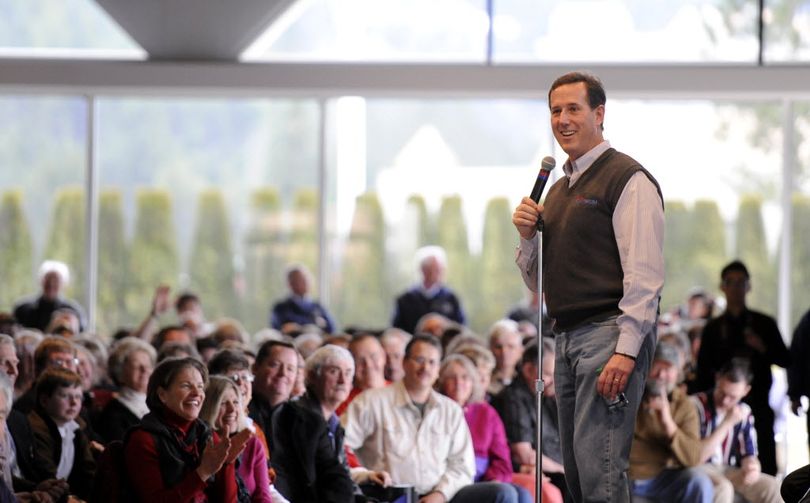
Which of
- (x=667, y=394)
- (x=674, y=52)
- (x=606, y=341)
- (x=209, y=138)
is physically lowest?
(x=667, y=394)

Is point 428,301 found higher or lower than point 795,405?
higher

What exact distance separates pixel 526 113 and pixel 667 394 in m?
4.60

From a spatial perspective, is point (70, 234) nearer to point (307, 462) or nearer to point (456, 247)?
point (456, 247)

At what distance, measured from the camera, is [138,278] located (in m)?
11.2

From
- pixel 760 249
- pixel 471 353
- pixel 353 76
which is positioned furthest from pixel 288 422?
pixel 760 249

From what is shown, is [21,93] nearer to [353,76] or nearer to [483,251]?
[353,76]

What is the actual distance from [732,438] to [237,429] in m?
3.04

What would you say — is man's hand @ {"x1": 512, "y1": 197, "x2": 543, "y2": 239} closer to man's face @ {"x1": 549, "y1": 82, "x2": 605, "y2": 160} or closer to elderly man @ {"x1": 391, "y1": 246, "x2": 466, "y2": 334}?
man's face @ {"x1": 549, "y1": 82, "x2": 605, "y2": 160}

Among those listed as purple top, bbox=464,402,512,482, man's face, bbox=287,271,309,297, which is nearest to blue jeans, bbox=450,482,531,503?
purple top, bbox=464,402,512,482

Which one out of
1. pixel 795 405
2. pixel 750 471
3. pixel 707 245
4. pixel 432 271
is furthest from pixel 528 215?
pixel 707 245

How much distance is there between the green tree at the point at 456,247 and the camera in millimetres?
11273

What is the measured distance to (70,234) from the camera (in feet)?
36.7

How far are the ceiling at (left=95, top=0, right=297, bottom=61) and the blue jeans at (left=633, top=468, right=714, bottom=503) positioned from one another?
5329 millimetres

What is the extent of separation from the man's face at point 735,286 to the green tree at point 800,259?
373cm
